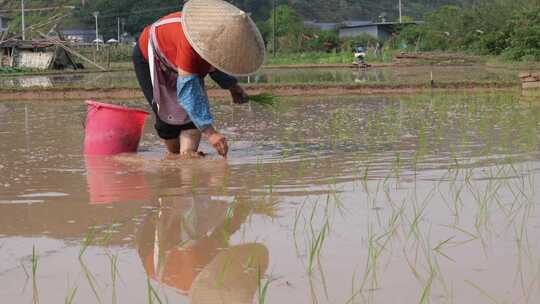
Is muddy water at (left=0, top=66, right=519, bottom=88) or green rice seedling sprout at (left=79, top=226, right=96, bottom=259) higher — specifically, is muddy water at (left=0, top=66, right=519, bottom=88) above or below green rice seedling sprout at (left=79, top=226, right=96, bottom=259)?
above

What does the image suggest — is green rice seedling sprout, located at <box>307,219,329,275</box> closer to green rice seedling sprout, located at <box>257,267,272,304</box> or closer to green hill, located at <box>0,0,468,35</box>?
green rice seedling sprout, located at <box>257,267,272,304</box>

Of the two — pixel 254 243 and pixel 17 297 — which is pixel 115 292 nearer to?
pixel 17 297

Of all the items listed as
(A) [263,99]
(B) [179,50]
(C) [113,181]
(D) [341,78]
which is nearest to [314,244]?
(C) [113,181]

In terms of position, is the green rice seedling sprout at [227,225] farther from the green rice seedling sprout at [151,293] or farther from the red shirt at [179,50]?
the red shirt at [179,50]

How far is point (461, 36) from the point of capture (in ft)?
117

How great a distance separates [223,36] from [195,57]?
0.28 meters

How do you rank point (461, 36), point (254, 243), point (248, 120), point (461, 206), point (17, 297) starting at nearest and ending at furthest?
point (17, 297), point (254, 243), point (461, 206), point (248, 120), point (461, 36)

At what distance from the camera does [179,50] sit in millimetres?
5301

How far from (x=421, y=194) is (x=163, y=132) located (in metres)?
2.22

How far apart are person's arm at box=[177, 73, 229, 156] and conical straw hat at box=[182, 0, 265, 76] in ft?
0.75

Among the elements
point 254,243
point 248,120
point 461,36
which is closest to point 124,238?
point 254,243

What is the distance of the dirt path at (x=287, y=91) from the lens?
13.4 metres

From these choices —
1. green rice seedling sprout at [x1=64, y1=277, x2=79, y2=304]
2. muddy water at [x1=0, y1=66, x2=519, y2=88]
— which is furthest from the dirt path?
green rice seedling sprout at [x1=64, y1=277, x2=79, y2=304]

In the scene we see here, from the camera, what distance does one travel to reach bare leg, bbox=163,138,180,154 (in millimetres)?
6081
